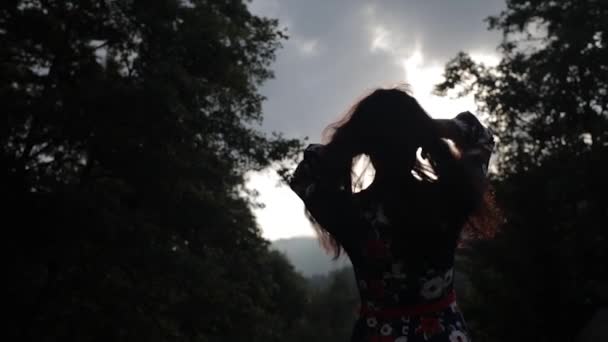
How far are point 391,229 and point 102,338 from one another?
11.6m

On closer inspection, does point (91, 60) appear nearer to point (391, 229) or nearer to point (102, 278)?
point (102, 278)

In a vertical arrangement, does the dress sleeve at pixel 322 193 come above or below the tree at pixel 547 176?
below

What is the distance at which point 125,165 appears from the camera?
43.8 feet

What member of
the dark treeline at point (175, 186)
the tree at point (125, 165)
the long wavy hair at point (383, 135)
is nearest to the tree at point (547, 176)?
the dark treeline at point (175, 186)

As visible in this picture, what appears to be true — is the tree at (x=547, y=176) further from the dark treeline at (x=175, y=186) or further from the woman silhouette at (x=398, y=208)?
the woman silhouette at (x=398, y=208)

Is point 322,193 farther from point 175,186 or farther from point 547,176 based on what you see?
point 547,176

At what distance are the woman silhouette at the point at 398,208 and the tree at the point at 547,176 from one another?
12.5 m

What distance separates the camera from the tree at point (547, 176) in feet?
44.9

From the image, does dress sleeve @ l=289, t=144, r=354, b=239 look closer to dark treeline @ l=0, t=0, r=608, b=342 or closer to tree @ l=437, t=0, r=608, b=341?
dark treeline @ l=0, t=0, r=608, b=342

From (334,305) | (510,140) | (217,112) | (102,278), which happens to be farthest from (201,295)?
(334,305)

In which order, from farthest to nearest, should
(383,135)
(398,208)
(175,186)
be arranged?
(175,186) < (383,135) < (398,208)

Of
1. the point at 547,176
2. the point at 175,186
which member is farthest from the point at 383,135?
the point at 547,176

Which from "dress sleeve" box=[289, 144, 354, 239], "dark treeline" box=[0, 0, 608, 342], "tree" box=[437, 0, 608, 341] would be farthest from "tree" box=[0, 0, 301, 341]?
"dress sleeve" box=[289, 144, 354, 239]

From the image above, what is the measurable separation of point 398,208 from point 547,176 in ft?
46.4
